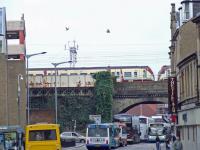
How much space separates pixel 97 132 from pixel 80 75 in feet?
141

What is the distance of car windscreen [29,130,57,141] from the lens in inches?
1475

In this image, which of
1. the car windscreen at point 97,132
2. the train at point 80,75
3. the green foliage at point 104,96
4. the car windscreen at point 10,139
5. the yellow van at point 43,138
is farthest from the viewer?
the train at point 80,75

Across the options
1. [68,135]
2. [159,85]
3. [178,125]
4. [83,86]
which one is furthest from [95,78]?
[178,125]

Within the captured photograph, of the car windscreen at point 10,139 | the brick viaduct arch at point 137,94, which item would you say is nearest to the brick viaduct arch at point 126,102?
the brick viaduct arch at point 137,94

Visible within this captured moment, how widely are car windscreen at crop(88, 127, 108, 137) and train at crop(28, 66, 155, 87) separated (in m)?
40.0

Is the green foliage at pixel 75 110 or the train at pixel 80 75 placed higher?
the train at pixel 80 75

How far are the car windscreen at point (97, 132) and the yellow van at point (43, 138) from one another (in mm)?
24229

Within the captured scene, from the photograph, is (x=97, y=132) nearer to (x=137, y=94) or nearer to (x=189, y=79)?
(x=189, y=79)

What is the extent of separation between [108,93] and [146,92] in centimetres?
727

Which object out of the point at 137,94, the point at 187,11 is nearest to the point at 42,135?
the point at 187,11

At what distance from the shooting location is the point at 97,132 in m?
62.2

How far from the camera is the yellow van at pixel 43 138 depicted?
37.0 metres

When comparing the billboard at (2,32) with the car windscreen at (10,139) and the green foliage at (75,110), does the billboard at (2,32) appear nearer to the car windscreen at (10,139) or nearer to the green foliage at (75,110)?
the green foliage at (75,110)

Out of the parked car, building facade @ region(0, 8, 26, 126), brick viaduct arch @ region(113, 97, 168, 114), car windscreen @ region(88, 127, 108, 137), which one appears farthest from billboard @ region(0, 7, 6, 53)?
brick viaduct arch @ region(113, 97, 168, 114)
